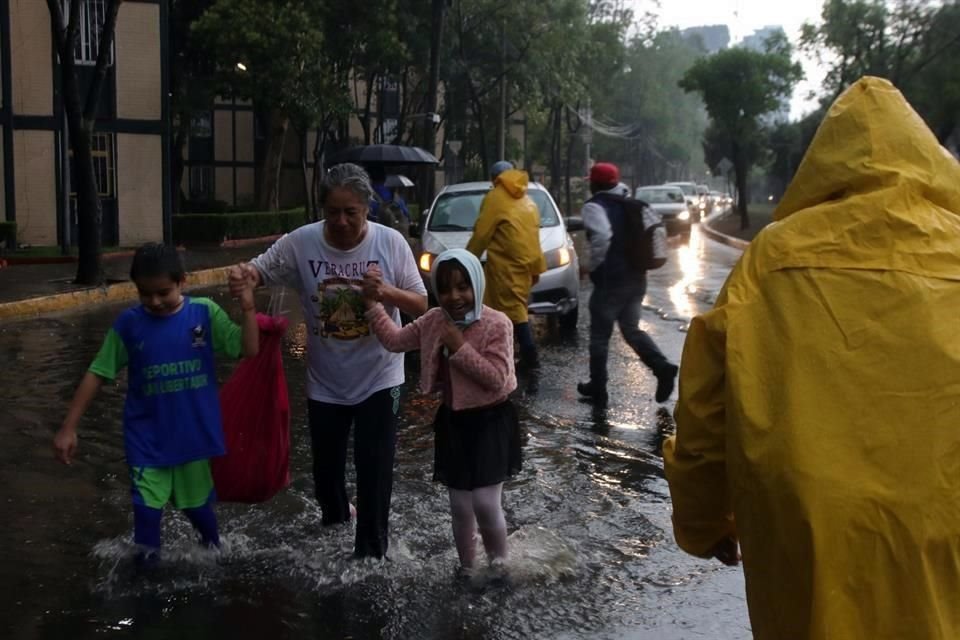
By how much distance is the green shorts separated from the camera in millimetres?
Result: 4754

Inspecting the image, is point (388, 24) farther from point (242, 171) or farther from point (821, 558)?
point (821, 558)

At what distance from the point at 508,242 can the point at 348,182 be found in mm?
4528

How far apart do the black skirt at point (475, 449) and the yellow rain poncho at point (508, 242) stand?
14.8 ft

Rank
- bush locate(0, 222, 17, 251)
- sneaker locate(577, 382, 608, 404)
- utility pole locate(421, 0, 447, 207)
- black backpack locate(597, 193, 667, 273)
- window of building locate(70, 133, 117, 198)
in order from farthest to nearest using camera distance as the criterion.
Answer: window of building locate(70, 133, 117, 198) → utility pole locate(421, 0, 447, 207) → bush locate(0, 222, 17, 251) → sneaker locate(577, 382, 608, 404) → black backpack locate(597, 193, 667, 273)

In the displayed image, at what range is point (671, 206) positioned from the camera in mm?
38344

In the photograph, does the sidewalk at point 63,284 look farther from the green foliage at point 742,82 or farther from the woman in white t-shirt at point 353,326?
the green foliage at point 742,82

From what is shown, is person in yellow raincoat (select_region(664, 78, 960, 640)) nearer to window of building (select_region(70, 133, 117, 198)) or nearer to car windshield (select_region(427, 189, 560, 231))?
car windshield (select_region(427, 189, 560, 231))

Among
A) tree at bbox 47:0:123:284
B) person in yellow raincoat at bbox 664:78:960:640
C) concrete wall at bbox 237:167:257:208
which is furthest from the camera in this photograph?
concrete wall at bbox 237:167:257:208

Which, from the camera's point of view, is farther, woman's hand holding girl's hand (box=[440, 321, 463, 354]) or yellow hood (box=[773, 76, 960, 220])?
woman's hand holding girl's hand (box=[440, 321, 463, 354])

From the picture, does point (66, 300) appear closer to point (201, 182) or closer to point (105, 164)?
point (105, 164)

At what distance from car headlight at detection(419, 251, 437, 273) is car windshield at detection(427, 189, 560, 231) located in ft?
2.94

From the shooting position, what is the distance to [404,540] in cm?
564

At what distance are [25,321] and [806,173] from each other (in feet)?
43.2

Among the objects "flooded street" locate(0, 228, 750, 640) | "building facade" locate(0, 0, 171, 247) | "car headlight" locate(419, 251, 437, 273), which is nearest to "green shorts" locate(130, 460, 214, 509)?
"flooded street" locate(0, 228, 750, 640)
